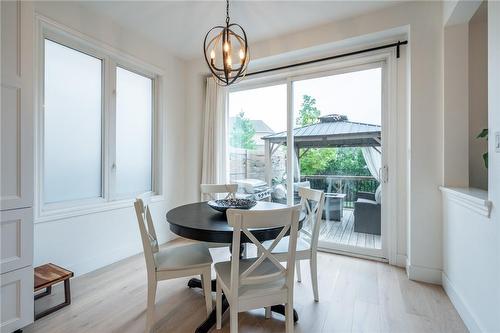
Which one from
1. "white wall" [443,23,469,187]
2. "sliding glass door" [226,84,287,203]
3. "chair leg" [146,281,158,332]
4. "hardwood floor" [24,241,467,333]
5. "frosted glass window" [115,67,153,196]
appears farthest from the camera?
"sliding glass door" [226,84,287,203]

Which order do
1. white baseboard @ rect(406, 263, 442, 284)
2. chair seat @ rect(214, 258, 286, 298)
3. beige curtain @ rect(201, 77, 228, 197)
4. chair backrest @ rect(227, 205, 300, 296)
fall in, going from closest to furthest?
chair backrest @ rect(227, 205, 300, 296), chair seat @ rect(214, 258, 286, 298), white baseboard @ rect(406, 263, 442, 284), beige curtain @ rect(201, 77, 228, 197)

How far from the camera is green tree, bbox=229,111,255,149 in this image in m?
3.69

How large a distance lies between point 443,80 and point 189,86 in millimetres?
3254

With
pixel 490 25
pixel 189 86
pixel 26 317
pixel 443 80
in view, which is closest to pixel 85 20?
pixel 189 86

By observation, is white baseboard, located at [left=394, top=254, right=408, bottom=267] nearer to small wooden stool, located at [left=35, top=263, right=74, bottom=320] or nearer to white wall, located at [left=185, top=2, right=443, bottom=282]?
white wall, located at [left=185, top=2, right=443, bottom=282]

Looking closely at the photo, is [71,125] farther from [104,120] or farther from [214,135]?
[214,135]

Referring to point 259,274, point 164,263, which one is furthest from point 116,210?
point 259,274

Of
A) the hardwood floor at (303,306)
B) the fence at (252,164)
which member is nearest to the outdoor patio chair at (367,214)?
the hardwood floor at (303,306)

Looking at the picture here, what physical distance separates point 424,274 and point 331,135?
5.80 ft

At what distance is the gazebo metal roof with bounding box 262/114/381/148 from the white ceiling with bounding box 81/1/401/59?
117cm

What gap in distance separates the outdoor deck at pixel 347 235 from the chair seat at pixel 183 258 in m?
1.85

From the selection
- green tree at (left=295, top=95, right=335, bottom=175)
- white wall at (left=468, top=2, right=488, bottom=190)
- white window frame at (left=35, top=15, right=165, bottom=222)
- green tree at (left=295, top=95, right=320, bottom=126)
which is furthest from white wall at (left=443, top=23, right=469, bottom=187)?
white window frame at (left=35, top=15, right=165, bottom=222)

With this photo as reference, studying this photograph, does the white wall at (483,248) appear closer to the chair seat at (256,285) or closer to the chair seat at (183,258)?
the chair seat at (256,285)

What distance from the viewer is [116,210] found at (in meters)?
2.89
